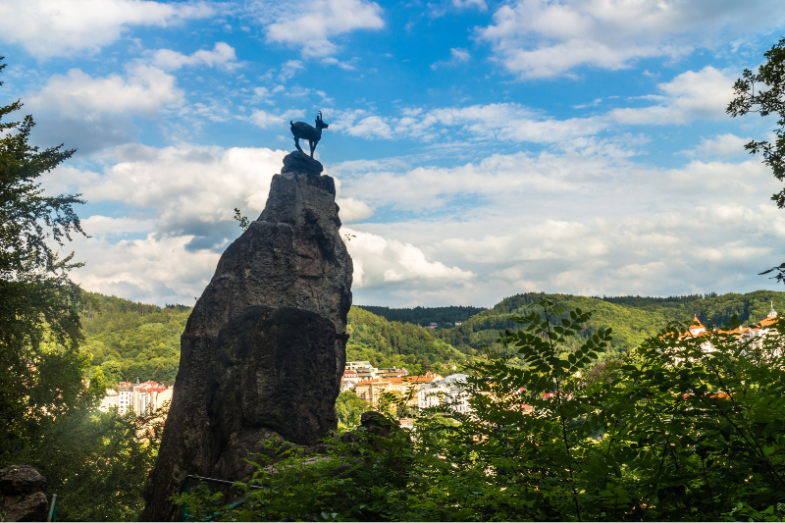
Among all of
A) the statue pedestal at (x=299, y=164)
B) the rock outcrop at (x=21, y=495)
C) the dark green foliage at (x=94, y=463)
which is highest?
the statue pedestal at (x=299, y=164)

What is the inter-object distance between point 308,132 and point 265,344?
381 inches

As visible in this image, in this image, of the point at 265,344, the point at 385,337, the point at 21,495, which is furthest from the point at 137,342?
the point at 21,495

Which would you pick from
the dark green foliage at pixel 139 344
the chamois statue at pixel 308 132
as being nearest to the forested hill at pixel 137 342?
the dark green foliage at pixel 139 344

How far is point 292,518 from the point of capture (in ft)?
13.1

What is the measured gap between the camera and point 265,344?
919 cm

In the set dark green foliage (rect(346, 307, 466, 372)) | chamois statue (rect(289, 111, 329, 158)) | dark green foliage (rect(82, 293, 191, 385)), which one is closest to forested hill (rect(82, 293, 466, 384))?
dark green foliage (rect(82, 293, 191, 385))

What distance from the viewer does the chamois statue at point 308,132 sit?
16688mm

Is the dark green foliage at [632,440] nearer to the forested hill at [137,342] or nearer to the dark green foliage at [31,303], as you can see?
the dark green foliage at [31,303]

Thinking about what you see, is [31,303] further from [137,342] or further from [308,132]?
[137,342]

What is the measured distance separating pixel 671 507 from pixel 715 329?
123 cm

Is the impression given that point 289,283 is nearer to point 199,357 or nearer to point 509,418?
point 199,357

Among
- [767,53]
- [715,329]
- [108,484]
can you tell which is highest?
[767,53]

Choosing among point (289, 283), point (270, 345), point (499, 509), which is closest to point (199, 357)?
point (289, 283)

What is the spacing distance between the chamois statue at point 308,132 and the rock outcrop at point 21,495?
1222 cm
